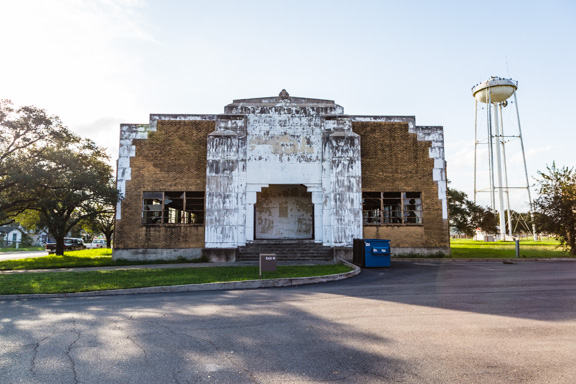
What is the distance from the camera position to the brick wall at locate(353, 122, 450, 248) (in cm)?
2097

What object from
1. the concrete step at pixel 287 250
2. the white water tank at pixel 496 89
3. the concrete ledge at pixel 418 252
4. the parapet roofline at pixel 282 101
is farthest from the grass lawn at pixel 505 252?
the white water tank at pixel 496 89

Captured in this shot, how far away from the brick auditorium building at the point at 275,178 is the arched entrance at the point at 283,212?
220cm

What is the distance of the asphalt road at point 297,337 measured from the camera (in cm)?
421

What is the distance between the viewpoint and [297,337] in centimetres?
559

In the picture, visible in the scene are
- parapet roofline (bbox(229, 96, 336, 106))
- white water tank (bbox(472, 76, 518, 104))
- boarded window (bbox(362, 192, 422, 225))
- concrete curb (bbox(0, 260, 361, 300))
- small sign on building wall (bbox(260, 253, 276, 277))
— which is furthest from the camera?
white water tank (bbox(472, 76, 518, 104))

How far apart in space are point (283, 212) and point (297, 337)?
58.5 ft

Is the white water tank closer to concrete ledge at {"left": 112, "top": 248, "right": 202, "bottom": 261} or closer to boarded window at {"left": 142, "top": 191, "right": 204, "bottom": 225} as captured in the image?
boarded window at {"left": 142, "top": 191, "right": 204, "bottom": 225}

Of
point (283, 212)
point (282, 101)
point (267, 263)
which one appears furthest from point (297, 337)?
point (283, 212)

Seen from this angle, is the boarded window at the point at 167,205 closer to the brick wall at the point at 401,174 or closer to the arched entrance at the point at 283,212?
the arched entrance at the point at 283,212

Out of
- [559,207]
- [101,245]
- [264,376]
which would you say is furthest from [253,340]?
[101,245]

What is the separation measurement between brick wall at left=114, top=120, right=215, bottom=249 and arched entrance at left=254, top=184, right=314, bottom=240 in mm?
4197

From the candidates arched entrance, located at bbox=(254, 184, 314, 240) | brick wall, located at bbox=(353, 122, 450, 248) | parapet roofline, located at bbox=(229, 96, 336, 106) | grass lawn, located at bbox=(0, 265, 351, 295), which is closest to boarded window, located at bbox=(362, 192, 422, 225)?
brick wall, located at bbox=(353, 122, 450, 248)

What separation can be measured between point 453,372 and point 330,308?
3.64 m

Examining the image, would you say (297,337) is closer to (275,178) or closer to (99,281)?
(99,281)
